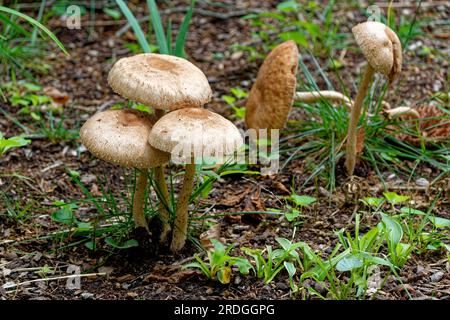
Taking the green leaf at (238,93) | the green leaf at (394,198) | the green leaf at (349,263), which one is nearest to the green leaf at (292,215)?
the green leaf at (394,198)

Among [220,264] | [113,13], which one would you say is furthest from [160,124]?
[113,13]

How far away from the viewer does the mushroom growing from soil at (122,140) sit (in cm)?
296

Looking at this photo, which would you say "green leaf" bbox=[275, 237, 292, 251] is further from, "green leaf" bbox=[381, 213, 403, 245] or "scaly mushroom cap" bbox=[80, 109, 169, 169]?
"scaly mushroom cap" bbox=[80, 109, 169, 169]

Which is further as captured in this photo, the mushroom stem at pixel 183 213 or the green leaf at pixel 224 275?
the mushroom stem at pixel 183 213

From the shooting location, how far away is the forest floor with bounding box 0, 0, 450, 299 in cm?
314

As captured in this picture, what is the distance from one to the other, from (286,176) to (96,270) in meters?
1.48

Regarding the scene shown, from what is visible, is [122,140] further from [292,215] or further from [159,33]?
[159,33]

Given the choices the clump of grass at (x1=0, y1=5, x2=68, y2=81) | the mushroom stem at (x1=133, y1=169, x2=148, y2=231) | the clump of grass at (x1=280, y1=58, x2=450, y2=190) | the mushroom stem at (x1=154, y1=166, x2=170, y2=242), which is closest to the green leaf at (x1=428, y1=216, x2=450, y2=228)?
the clump of grass at (x1=280, y1=58, x2=450, y2=190)

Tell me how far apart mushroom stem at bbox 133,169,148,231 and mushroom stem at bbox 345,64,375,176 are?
1.37 metres

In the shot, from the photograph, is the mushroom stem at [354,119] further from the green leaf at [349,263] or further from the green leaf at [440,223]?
the green leaf at [349,263]

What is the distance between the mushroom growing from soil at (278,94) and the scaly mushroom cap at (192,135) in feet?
4.03

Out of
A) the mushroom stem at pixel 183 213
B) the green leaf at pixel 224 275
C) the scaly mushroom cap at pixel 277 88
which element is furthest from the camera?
the scaly mushroom cap at pixel 277 88

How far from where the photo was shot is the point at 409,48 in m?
5.86

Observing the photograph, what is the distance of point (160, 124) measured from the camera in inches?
116
